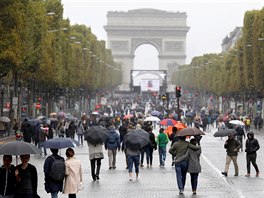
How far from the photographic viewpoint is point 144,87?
581 ft

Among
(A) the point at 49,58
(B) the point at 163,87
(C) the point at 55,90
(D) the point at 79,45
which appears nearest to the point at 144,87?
(B) the point at 163,87

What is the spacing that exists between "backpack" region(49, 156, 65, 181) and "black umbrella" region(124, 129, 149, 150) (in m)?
8.99

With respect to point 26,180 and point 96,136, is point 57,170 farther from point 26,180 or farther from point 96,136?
point 96,136

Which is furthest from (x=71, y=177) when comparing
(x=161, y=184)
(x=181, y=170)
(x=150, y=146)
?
(x=150, y=146)

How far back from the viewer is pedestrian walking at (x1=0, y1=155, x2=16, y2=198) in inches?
680

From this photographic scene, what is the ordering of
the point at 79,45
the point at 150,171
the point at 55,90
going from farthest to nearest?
1. the point at 79,45
2. the point at 55,90
3. the point at 150,171

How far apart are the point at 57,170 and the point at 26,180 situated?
2.48 metres

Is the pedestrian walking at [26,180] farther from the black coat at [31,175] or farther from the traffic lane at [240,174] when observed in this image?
the traffic lane at [240,174]

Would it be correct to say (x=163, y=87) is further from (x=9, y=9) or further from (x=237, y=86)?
(x=9, y=9)

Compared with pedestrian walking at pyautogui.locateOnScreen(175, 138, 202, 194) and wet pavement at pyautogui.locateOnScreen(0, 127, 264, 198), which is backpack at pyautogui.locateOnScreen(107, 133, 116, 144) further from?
pedestrian walking at pyautogui.locateOnScreen(175, 138, 202, 194)

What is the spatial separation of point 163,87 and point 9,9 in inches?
5631

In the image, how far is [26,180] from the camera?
1761 cm

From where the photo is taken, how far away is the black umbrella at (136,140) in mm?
29047

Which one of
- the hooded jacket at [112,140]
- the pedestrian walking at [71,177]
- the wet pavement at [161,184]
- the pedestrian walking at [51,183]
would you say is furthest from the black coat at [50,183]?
the hooded jacket at [112,140]
